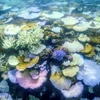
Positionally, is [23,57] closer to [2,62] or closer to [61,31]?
[2,62]

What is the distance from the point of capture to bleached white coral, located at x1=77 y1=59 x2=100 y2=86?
10.6ft

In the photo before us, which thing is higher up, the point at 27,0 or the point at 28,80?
the point at 28,80

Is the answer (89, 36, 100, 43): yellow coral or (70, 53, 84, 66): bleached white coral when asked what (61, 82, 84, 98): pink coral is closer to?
(70, 53, 84, 66): bleached white coral

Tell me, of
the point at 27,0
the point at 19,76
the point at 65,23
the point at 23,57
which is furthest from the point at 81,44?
the point at 27,0

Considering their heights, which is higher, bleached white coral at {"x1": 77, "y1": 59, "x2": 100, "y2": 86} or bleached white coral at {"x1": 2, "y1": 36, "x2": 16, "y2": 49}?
bleached white coral at {"x1": 2, "y1": 36, "x2": 16, "y2": 49}

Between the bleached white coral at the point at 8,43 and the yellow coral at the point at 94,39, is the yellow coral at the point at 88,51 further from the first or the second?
the bleached white coral at the point at 8,43

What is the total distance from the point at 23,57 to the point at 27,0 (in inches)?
284

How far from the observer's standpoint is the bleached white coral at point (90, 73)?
3.23 m

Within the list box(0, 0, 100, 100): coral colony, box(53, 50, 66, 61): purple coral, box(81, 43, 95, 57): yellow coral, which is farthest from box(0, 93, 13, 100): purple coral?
box(81, 43, 95, 57): yellow coral

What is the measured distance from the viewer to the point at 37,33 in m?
3.96

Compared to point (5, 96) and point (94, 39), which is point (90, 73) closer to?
point (94, 39)

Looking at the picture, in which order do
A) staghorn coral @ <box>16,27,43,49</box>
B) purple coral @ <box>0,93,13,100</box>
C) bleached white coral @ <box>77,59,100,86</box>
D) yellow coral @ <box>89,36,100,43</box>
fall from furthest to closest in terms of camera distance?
yellow coral @ <box>89,36,100,43</box> → staghorn coral @ <box>16,27,43,49</box> → purple coral @ <box>0,93,13,100</box> → bleached white coral @ <box>77,59,100,86</box>

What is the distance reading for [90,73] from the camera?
11.2 feet

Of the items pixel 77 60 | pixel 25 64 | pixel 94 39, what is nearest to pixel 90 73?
pixel 77 60
